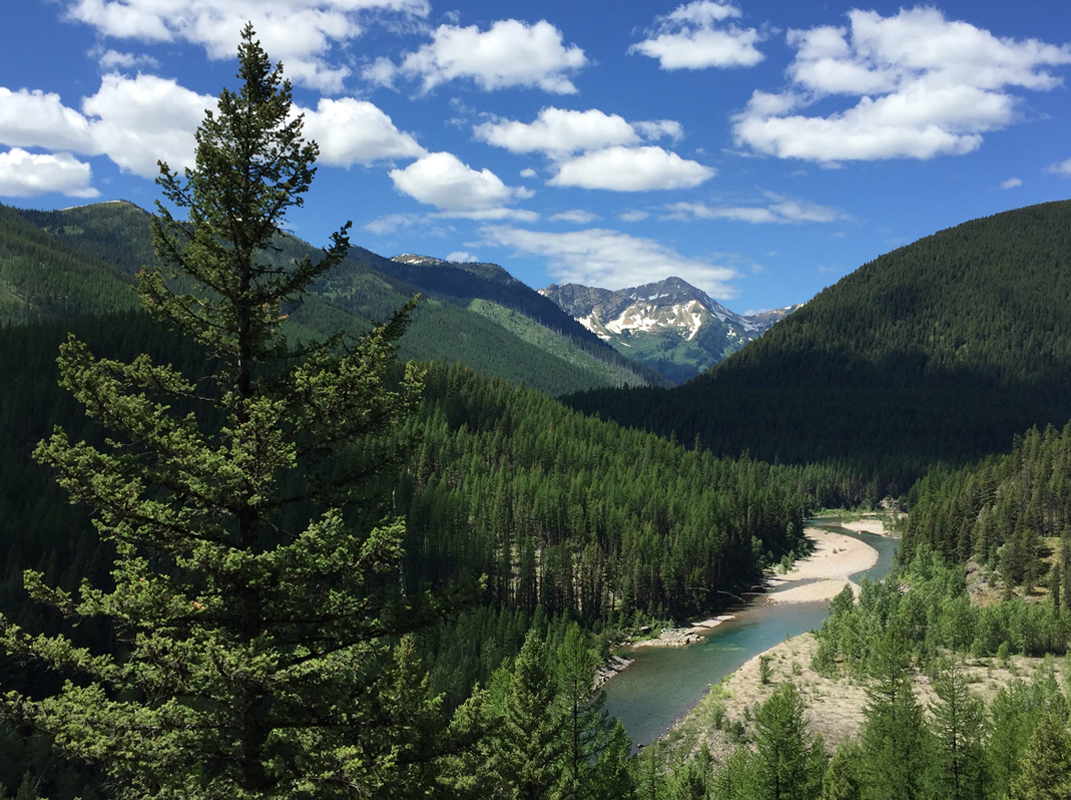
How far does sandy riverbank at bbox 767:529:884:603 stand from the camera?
129750 millimetres

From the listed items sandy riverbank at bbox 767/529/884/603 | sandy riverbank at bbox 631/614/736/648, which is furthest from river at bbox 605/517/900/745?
sandy riverbank at bbox 767/529/884/603

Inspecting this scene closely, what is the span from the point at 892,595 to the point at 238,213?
339 ft

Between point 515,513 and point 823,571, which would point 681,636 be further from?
point 823,571

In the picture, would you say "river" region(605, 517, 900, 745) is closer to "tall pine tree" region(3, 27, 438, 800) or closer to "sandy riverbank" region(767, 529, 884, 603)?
"sandy riverbank" region(767, 529, 884, 603)

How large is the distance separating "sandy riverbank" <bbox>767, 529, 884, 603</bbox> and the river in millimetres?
6333

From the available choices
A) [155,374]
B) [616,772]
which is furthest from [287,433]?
[616,772]

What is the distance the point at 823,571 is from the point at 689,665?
6671 centimetres

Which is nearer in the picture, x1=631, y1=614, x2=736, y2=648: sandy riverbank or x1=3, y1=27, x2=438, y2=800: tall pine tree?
x1=3, y1=27, x2=438, y2=800: tall pine tree

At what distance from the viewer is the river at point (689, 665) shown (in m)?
76.0

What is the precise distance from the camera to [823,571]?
5807 inches

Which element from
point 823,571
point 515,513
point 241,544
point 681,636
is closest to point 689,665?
point 681,636

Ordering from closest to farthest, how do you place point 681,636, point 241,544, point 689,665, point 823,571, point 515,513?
1. point 241,544
2. point 689,665
3. point 681,636
4. point 515,513
5. point 823,571

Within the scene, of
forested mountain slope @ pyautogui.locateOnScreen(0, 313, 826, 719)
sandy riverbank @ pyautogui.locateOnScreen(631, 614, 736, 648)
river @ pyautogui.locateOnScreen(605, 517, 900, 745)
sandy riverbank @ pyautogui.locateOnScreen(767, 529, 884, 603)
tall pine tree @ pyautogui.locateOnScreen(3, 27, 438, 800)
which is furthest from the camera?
sandy riverbank @ pyautogui.locateOnScreen(767, 529, 884, 603)

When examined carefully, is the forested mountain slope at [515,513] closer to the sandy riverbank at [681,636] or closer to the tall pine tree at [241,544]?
the sandy riverbank at [681,636]
